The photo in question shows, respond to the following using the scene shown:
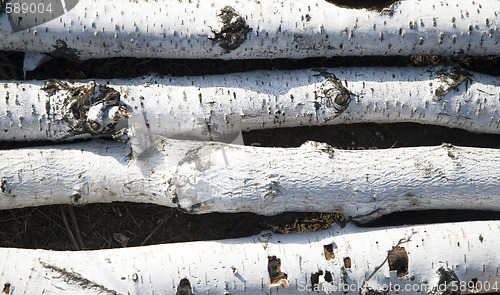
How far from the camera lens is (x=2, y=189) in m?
2.32

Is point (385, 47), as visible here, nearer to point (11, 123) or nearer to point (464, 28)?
point (464, 28)

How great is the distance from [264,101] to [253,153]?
0.94 ft

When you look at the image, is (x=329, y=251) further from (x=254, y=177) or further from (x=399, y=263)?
(x=254, y=177)

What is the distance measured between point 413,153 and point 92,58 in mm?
1767

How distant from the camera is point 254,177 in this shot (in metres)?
2.30

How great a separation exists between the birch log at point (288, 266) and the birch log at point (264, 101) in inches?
23.5

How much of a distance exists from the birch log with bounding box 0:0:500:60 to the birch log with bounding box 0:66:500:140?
15 centimetres

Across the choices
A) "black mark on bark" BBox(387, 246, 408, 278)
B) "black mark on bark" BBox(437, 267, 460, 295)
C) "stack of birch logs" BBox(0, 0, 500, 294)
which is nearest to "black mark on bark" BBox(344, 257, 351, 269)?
"stack of birch logs" BBox(0, 0, 500, 294)

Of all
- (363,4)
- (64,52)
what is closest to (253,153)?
(363,4)

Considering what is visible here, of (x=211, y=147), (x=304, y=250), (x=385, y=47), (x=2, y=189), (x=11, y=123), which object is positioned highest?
(x=385, y=47)

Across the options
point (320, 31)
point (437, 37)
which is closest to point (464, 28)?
point (437, 37)

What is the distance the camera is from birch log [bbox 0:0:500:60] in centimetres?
234

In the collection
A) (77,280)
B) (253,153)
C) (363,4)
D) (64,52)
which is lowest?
(77,280)

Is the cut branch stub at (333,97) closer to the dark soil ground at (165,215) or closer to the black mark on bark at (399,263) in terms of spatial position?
the dark soil ground at (165,215)
